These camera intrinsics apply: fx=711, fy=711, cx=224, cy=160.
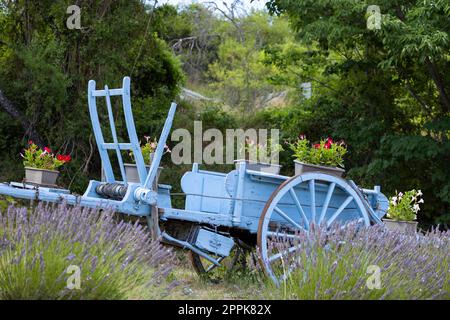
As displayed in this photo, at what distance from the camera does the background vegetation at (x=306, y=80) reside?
37.2ft

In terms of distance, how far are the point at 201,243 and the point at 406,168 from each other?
8.05 metres

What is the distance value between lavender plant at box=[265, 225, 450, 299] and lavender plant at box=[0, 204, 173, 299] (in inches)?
30.2

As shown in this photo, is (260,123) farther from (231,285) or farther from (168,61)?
(231,285)

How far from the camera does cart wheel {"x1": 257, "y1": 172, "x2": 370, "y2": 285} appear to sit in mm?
5152

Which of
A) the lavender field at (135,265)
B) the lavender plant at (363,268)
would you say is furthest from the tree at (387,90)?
the lavender field at (135,265)

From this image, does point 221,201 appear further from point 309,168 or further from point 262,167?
point 309,168

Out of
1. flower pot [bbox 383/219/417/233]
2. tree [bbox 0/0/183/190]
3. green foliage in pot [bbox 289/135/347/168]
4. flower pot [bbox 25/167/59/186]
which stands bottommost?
flower pot [bbox 383/219/417/233]

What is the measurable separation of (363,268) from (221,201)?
1856 millimetres

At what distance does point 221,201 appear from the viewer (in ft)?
18.5

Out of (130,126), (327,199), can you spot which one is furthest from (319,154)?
(130,126)

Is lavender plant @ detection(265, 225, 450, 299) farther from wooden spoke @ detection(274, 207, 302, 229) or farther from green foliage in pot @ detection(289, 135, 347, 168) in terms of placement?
green foliage in pot @ detection(289, 135, 347, 168)

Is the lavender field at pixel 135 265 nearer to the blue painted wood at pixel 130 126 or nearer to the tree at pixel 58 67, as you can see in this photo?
the blue painted wood at pixel 130 126

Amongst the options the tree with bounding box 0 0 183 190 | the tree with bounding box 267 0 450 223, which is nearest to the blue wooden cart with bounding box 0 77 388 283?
the tree with bounding box 267 0 450 223
